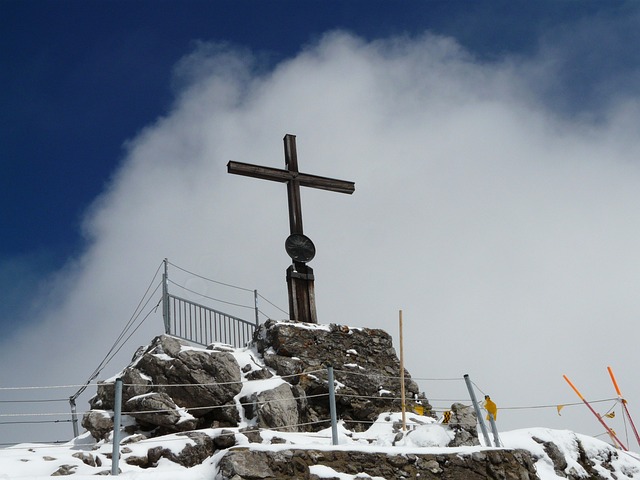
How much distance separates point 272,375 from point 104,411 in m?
3.18

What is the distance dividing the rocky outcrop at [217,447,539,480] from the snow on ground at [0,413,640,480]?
96 millimetres

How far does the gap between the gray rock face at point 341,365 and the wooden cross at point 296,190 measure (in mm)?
764

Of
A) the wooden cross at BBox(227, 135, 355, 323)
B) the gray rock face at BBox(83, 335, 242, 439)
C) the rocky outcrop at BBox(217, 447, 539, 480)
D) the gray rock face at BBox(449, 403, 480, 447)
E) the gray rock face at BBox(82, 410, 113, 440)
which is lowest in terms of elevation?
the rocky outcrop at BBox(217, 447, 539, 480)

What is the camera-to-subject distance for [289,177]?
1802 centimetres

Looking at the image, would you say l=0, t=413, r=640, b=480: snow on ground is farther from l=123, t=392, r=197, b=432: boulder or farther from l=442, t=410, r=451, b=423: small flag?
l=123, t=392, r=197, b=432: boulder

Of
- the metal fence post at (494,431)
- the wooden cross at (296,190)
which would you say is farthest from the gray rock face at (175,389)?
the metal fence post at (494,431)

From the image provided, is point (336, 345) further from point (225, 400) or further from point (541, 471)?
point (541, 471)

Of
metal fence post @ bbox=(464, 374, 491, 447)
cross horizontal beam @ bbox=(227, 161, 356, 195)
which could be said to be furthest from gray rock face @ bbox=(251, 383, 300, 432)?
cross horizontal beam @ bbox=(227, 161, 356, 195)

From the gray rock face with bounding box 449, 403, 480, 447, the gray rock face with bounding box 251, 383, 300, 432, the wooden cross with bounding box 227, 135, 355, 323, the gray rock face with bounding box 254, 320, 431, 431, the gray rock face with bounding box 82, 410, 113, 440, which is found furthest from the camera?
the wooden cross with bounding box 227, 135, 355, 323

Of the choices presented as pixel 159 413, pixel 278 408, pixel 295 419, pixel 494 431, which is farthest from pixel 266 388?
pixel 494 431

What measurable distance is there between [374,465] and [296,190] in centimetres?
887

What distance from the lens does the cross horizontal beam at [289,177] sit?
17.6m

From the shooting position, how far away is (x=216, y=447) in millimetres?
11758

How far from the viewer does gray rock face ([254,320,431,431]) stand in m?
14.7
